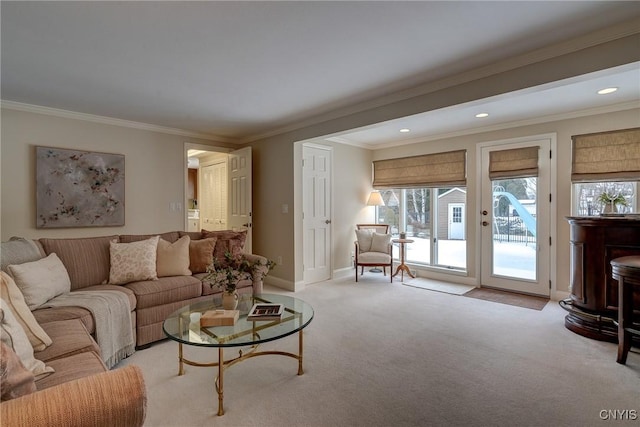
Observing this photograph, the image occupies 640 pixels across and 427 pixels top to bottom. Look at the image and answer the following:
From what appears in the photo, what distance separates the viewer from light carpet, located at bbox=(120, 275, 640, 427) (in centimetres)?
180

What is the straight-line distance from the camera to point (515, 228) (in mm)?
4352

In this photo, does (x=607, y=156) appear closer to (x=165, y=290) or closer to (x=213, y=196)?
(x=165, y=290)

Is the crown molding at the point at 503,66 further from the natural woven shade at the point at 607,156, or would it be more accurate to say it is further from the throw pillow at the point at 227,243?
the natural woven shade at the point at 607,156

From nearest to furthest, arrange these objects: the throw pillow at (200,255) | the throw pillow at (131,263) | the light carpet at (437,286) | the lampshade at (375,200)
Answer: the throw pillow at (131,263) → the throw pillow at (200,255) → the light carpet at (437,286) → the lampshade at (375,200)

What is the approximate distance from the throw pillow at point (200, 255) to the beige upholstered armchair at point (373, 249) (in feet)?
7.99

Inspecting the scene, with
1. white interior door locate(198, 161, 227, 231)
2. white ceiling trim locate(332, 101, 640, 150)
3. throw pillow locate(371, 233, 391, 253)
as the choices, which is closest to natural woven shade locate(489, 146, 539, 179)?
white ceiling trim locate(332, 101, 640, 150)

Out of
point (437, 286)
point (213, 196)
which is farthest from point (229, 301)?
point (213, 196)

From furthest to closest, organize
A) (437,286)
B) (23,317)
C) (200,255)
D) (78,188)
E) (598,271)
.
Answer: (437,286)
(78,188)
(200,255)
(598,271)
(23,317)

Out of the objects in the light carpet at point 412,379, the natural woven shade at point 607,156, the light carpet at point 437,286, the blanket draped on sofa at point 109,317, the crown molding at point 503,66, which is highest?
the crown molding at point 503,66

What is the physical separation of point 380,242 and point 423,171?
1.41 meters

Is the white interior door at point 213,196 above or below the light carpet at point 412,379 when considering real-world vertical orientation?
above

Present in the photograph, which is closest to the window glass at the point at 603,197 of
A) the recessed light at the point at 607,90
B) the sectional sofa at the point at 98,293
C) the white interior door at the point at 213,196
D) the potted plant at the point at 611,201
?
the potted plant at the point at 611,201

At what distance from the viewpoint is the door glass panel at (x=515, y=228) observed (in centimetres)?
424

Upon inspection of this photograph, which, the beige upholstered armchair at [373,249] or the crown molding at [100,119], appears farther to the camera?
the beige upholstered armchair at [373,249]
